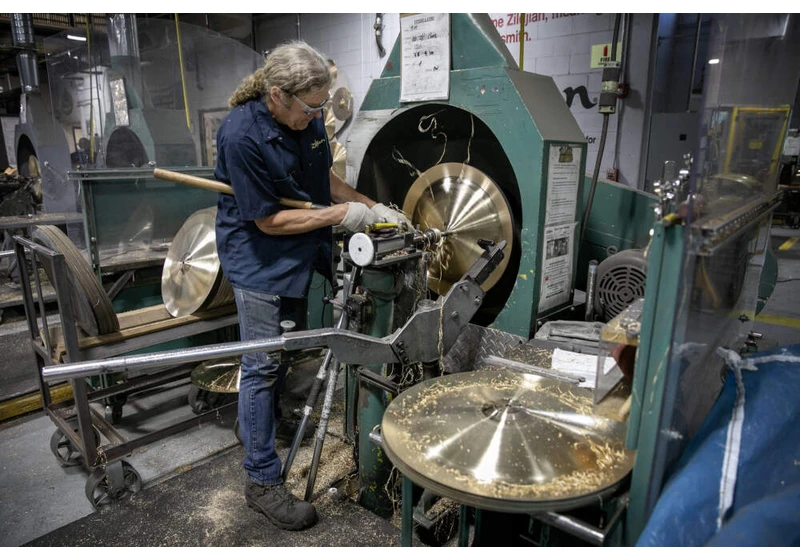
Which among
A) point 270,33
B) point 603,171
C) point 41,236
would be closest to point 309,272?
point 41,236

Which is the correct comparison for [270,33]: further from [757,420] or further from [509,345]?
[757,420]

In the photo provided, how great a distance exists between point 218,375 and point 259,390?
2.60 ft

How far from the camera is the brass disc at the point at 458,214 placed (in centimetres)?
191

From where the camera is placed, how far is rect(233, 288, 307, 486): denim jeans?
1754 mm

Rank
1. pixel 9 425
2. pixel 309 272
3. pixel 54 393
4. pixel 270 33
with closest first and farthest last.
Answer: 1. pixel 309 272
2. pixel 9 425
3. pixel 54 393
4. pixel 270 33

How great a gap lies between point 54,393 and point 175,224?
3.47ft

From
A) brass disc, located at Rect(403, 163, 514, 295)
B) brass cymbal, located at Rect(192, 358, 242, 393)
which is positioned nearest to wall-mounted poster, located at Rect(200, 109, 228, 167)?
brass cymbal, located at Rect(192, 358, 242, 393)

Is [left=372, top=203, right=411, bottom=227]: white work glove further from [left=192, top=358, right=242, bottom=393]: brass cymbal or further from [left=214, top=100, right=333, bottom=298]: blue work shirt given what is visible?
[left=192, top=358, right=242, bottom=393]: brass cymbal

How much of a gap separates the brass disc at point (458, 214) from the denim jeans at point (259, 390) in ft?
2.18

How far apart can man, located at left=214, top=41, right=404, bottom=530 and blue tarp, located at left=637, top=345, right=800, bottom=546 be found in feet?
3.51

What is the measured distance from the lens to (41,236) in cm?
203

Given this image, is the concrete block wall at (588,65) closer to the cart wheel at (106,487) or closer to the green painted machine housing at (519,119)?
the green painted machine housing at (519,119)

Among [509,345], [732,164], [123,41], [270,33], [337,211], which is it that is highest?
[270,33]

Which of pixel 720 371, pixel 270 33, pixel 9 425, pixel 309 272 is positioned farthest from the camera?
pixel 270 33
